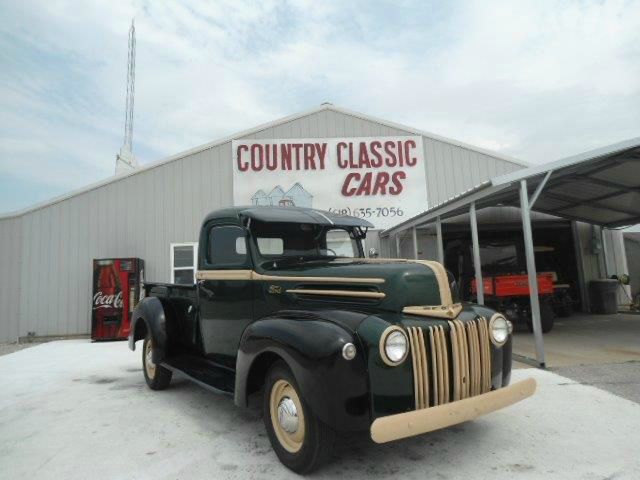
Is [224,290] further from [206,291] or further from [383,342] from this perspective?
[383,342]

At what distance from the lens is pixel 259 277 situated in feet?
12.3

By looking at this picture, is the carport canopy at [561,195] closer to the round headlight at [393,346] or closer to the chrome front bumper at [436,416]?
the chrome front bumper at [436,416]

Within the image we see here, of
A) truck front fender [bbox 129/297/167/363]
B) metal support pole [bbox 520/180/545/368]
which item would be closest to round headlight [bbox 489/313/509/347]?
metal support pole [bbox 520/180/545/368]

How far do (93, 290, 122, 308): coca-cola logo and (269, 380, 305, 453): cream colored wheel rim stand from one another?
780 cm

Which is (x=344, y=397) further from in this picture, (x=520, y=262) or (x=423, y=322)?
(x=520, y=262)

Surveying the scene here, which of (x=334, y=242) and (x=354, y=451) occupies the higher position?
(x=334, y=242)

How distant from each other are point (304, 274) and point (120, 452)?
6.43 ft

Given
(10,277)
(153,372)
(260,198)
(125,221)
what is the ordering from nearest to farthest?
(153,372) → (10,277) → (125,221) → (260,198)

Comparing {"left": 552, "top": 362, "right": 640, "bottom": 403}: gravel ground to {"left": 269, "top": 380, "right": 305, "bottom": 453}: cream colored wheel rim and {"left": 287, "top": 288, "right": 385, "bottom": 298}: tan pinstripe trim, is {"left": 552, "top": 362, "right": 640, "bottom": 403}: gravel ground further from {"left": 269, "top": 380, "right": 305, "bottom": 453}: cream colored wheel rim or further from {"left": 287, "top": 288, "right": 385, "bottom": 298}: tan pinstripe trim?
{"left": 269, "top": 380, "right": 305, "bottom": 453}: cream colored wheel rim

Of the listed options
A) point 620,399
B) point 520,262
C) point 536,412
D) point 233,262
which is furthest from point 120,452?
point 520,262

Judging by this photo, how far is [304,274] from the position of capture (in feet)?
11.3

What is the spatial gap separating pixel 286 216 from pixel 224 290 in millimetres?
931

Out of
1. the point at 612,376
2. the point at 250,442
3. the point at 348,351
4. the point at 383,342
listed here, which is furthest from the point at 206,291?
the point at 612,376

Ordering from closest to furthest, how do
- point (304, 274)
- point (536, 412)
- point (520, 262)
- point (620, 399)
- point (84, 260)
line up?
point (304, 274), point (536, 412), point (620, 399), point (84, 260), point (520, 262)
